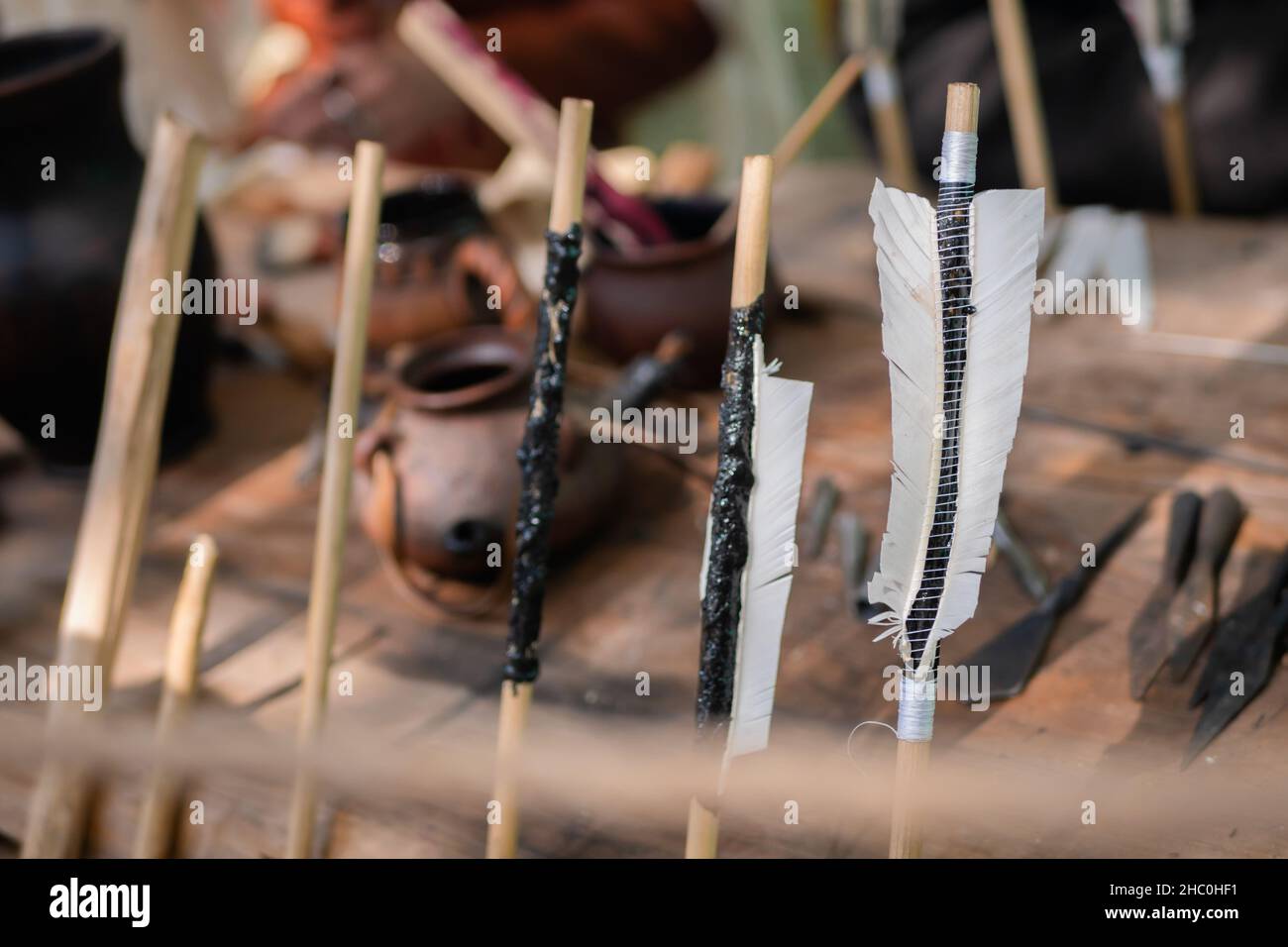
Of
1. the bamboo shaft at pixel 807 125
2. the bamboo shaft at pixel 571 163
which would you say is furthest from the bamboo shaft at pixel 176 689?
the bamboo shaft at pixel 807 125

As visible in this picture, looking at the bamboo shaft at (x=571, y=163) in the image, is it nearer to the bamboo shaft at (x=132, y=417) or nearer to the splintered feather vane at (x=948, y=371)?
the splintered feather vane at (x=948, y=371)

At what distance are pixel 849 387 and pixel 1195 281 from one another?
18.8 inches

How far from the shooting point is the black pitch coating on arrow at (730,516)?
74 cm

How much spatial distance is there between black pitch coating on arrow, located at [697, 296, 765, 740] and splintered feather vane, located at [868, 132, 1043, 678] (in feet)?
0.29

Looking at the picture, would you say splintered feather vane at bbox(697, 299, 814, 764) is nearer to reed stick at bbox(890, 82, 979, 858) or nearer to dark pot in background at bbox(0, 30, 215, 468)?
reed stick at bbox(890, 82, 979, 858)

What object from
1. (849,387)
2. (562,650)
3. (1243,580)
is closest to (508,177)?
(849,387)

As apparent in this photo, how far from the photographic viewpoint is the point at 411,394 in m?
1.16

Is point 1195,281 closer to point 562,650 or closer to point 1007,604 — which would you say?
point 1007,604

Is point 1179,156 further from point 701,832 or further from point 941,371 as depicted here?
point 701,832

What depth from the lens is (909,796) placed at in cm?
75

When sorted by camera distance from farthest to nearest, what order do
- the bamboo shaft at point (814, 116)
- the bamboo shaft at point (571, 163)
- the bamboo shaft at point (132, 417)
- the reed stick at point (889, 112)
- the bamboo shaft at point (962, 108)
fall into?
the reed stick at point (889, 112)
the bamboo shaft at point (814, 116)
the bamboo shaft at point (132, 417)
the bamboo shaft at point (571, 163)
the bamboo shaft at point (962, 108)

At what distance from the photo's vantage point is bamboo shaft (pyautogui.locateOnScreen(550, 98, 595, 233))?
78 cm

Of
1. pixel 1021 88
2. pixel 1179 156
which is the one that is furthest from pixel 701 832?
pixel 1179 156

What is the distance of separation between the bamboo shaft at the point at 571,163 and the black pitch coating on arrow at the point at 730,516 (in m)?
0.15
